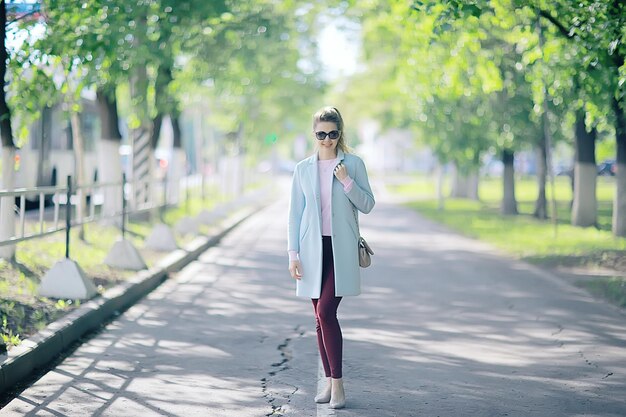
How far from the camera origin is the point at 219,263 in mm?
18188

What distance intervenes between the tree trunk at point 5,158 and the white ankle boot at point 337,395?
15.9 feet

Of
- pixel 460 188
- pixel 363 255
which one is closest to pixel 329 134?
pixel 363 255

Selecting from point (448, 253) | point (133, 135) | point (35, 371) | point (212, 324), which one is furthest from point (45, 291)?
point (133, 135)

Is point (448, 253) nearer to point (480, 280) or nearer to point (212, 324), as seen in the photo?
point (480, 280)

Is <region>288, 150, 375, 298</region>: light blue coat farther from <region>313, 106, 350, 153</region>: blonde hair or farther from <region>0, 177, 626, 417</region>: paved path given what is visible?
<region>0, 177, 626, 417</region>: paved path

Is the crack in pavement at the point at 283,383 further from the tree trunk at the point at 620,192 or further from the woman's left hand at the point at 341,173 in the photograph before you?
the tree trunk at the point at 620,192

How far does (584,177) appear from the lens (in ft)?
84.6

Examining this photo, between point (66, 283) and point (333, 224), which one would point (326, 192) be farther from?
point (66, 283)

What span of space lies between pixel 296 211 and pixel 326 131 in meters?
0.57

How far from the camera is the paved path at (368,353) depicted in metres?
7.30

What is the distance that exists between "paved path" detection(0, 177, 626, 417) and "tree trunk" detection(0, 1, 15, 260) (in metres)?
1.50

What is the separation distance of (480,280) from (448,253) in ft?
15.9

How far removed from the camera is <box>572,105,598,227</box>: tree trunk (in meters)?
25.7

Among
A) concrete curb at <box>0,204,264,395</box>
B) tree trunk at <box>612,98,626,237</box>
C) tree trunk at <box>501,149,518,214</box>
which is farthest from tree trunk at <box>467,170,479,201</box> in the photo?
concrete curb at <box>0,204,264,395</box>
